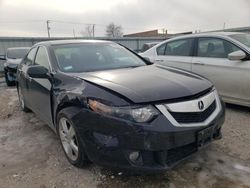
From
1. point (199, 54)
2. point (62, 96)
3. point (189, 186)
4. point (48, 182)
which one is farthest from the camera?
point (199, 54)

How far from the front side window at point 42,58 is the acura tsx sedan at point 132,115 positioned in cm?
42

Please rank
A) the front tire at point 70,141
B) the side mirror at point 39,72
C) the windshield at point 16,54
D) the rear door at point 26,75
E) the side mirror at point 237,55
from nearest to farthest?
the front tire at point 70,141 → the side mirror at point 39,72 → the side mirror at point 237,55 → the rear door at point 26,75 → the windshield at point 16,54

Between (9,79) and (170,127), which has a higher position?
(170,127)

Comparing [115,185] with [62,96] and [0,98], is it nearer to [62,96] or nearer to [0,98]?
[62,96]

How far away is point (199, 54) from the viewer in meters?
5.52

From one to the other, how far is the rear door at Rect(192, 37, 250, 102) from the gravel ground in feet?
2.32

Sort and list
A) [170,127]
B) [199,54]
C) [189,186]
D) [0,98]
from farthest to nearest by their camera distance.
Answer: [0,98], [199,54], [189,186], [170,127]

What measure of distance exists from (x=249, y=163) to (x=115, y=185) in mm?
1542

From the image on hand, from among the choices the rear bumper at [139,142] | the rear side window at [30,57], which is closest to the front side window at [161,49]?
the rear side window at [30,57]

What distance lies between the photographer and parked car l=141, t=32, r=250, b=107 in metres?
4.70

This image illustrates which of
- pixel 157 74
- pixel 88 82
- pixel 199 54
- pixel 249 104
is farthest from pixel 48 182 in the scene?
pixel 199 54

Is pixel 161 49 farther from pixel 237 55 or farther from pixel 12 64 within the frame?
pixel 12 64

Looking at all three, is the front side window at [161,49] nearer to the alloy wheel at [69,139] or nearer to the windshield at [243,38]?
the windshield at [243,38]

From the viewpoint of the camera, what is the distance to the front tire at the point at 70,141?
9.57 feet
